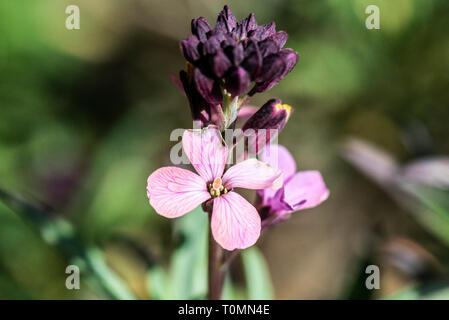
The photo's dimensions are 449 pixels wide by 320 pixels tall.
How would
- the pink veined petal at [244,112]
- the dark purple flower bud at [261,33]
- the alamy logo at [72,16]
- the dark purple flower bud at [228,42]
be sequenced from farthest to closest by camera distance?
the alamy logo at [72,16] → the pink veined petal at [244,112] → the dark purple flower bud at [261,33] → the dark purple flower bud at [228,42]

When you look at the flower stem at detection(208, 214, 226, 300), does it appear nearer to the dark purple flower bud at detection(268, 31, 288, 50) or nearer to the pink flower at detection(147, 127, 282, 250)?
the pink flower at detection(147, 127, 282, 250)

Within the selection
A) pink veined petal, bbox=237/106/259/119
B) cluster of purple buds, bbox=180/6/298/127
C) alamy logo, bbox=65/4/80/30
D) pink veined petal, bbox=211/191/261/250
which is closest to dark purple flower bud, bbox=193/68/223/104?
cluster of purple buds, bbox=180/6/298/127

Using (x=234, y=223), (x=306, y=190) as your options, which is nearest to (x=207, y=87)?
(x=234, y=223)

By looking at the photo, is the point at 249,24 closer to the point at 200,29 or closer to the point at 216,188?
the point at 200,29

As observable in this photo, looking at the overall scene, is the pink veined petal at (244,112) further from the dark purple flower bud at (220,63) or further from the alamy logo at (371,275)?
the alamy logo at (371,275)

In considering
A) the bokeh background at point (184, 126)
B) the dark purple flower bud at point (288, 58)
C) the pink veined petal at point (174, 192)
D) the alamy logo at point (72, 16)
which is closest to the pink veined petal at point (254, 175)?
the pink veined petal at point (174, 192)
